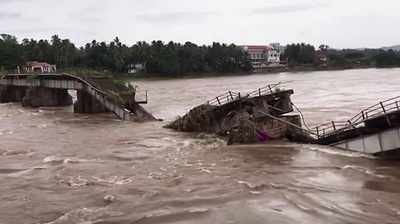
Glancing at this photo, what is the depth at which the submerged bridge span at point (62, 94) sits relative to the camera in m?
48.7

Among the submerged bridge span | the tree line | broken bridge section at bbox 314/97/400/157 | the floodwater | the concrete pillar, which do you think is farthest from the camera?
the tree line

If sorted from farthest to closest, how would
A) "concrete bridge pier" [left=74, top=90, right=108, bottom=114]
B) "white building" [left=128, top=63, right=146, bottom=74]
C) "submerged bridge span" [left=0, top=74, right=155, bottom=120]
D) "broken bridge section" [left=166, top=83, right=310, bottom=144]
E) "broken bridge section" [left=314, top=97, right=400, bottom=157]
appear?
"white building" [left=128, top=63, right=146, bottom=74], "concrete bridge pier" [left=74, top=90, right=108, bottom=114], "submerged bridge span" [left=0, top=74, right=155, bottom=120], "broken bridge section" [left=166, top=83, right=310, bottom=144], "broken bridge section" [left=314, top=97, right=400, bottom=157]

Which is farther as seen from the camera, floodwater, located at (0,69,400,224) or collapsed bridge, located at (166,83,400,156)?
collapsed bridge, located at (166,83,400,156)

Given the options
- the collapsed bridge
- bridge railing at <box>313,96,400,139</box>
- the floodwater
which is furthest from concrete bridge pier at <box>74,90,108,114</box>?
bridge railing at <box>313,96,400,139</box>

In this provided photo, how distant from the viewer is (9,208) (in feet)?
64.0

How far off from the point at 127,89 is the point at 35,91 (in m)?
21.3

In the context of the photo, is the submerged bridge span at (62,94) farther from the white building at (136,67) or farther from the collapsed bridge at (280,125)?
the white building at (136,67)

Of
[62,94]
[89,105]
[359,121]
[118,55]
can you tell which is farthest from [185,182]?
[118,55]

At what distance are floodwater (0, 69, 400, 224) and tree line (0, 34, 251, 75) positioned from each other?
384ft

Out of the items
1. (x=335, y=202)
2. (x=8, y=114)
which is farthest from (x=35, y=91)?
(x=335, y=202)

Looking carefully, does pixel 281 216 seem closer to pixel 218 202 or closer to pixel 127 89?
pixel 218 202

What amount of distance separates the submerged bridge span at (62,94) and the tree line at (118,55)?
63.3 metres

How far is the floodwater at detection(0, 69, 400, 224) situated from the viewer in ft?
60.1

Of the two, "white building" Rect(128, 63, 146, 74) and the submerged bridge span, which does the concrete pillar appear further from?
"white building" Rect(128, 63, 146, 74)
